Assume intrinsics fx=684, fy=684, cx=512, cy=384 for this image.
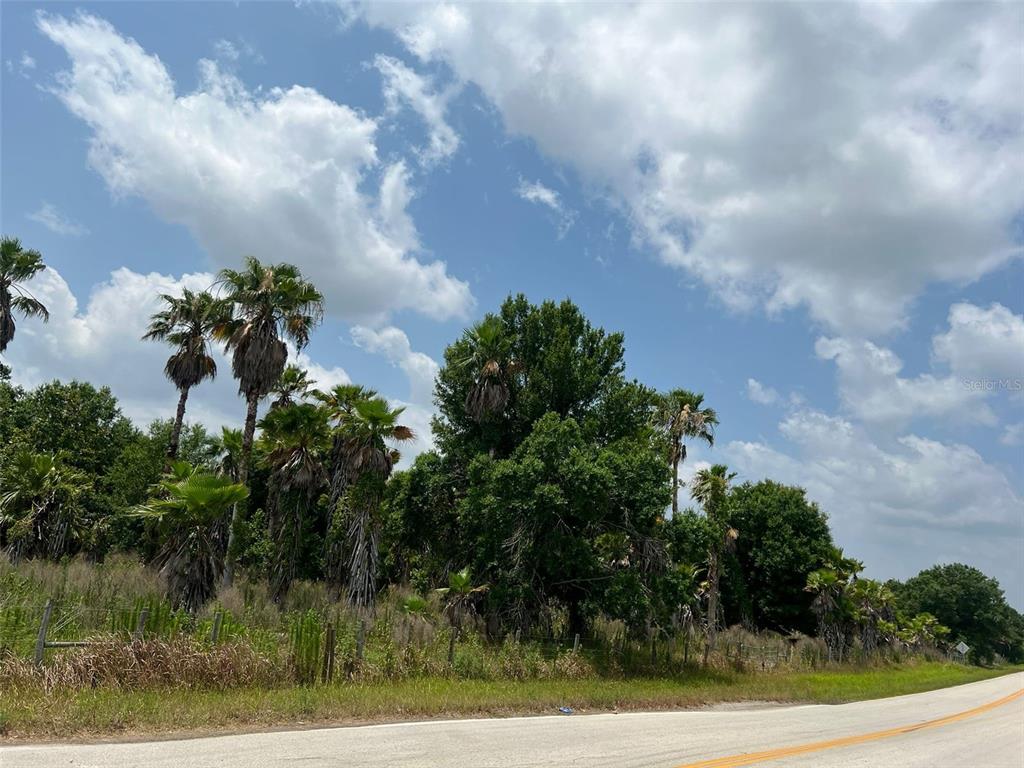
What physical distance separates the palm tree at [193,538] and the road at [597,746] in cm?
930

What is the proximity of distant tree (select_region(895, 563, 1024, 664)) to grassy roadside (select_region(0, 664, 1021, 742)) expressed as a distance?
286ft

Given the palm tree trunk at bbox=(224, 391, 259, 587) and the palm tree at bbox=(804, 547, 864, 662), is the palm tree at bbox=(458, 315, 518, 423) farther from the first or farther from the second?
the palm tree at bbox=(804, 547, 864, 662)

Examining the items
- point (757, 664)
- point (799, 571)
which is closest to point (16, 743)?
point (757, 664)

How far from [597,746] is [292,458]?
1995 cm

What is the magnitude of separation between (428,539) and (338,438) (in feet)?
21.1

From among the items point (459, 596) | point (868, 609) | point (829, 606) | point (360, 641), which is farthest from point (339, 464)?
point (868, 609)

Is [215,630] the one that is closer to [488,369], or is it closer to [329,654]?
[329,654]

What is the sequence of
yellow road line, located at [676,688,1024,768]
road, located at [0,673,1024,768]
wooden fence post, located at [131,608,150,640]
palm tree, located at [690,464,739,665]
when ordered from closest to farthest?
road, located at [0,673,1024,768], yellow road line, located at [676,688,1024,768], wooden fence post, located at [131,608,150,640], palm tree, located at [690,464,739,665]

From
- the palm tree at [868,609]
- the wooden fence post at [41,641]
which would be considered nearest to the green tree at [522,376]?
the wooden fence post at [41,641]

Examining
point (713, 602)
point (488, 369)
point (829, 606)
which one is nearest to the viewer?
point (488, 369)

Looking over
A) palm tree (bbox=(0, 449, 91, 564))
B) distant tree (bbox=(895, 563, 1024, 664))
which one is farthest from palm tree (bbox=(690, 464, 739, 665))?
distant tree (bbox=(895, 563, 1024, 664))

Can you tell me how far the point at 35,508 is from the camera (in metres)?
27.8

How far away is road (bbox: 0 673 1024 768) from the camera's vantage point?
812 centimetres

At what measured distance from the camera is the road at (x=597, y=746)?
320 inches
